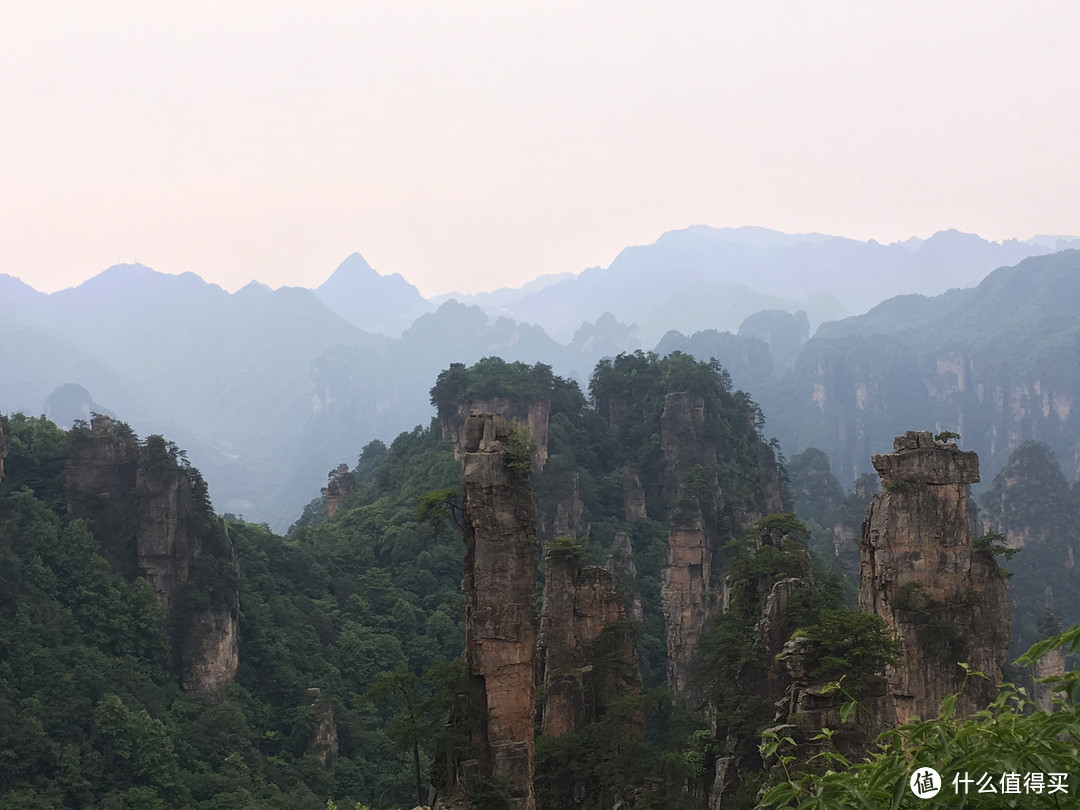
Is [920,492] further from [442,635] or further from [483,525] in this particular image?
[442,635]

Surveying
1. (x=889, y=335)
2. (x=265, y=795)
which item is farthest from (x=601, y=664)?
(x=889, y=335)

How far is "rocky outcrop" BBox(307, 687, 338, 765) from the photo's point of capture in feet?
121

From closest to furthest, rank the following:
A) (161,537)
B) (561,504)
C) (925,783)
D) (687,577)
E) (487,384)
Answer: (925,783), (161,537), (687,577), (561,504), (487,384)

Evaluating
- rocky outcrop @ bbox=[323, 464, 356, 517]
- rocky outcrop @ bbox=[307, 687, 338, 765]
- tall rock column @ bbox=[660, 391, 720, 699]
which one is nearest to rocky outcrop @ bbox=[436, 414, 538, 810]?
rocky outcrop @ bbox=[307, 687, 338, 765]

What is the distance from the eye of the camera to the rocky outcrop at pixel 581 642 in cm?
2755

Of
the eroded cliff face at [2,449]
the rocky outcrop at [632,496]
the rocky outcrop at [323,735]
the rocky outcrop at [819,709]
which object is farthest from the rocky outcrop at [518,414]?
the rocky outcrop at [819,709]

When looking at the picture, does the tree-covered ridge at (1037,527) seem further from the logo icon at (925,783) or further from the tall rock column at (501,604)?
the logo icon at (925,783)

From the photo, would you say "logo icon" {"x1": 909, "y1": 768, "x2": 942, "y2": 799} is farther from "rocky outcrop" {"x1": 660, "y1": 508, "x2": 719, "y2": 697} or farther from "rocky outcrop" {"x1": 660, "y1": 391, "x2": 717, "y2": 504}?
"rocky outcrop" {"x1": 660, "y1": 391, "x2": 717, "y2": 504}

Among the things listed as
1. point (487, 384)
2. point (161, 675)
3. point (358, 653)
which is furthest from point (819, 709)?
point (487, 384)

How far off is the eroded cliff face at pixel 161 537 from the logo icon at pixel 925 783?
1438 inches

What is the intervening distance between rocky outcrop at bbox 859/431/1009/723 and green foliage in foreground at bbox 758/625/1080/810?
21.9m

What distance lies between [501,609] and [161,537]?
21655 mm

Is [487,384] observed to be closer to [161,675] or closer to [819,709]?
[161,675]

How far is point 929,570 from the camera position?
25.7 meters
